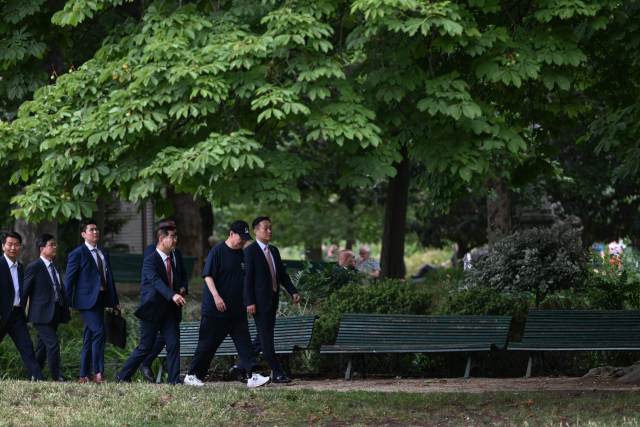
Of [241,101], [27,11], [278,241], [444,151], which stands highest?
[27,11]

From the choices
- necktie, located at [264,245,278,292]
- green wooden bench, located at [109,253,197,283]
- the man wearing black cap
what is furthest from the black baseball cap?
green wooden bench, located at [109,253,197,283]

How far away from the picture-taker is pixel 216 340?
27.4ft

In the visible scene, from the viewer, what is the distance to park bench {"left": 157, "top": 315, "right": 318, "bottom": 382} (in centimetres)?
955

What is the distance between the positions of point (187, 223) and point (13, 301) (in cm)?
1270

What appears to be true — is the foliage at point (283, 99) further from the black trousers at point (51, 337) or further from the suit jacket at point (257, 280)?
the black trousers at point (51, 337)

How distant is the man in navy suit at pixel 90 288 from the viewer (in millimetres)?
8719

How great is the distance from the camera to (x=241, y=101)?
291 inches

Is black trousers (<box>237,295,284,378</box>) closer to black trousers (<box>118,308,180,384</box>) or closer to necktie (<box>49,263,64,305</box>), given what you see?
black trousers (<box>118,308,180,384</box>)

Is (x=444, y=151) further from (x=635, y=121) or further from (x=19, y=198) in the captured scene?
(x=19, y=198)

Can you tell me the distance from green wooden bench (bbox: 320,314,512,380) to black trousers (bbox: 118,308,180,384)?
1833 mm

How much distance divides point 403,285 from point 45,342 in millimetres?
4877

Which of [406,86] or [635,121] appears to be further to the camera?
[635,121]

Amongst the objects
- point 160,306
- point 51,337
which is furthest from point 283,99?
point 51,337

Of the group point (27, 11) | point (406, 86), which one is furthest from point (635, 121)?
point (27, 11)
